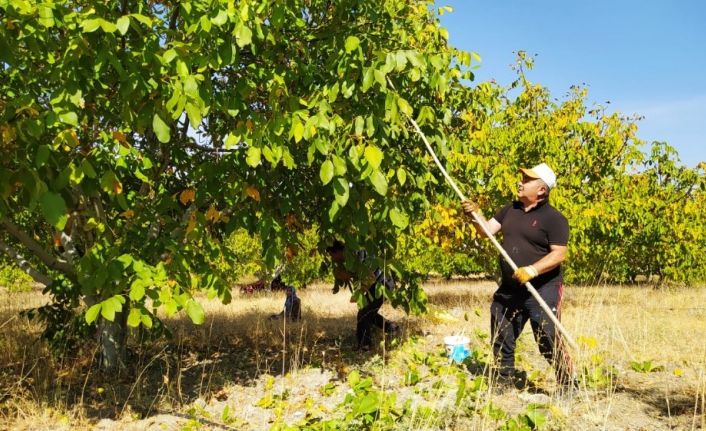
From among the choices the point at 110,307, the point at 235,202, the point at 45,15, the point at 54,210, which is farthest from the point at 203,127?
the point at 54,210

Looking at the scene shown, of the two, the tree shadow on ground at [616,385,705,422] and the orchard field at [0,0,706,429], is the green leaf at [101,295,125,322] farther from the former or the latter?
the tree shadow on ground at [616,385,705,422]

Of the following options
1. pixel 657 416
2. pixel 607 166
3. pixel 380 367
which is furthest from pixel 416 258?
pixel 657 416

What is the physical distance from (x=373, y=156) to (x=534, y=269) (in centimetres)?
169

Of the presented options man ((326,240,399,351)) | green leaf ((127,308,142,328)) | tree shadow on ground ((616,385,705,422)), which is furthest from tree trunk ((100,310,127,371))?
tree shadow on ground ((616,385,705,422))

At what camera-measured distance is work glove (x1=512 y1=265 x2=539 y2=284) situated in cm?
369

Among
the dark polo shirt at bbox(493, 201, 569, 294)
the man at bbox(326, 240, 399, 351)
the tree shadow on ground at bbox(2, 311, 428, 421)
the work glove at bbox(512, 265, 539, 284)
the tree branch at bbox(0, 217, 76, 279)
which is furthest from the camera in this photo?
the man at bbox(326, 240, 399, 351)

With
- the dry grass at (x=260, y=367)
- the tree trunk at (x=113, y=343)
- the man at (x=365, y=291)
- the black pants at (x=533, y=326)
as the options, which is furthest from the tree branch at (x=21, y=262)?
the black pants at (x=533, y=326)

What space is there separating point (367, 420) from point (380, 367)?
7.18ft

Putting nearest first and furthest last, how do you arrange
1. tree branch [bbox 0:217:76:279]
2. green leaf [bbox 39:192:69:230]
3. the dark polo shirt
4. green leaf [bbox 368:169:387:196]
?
green leaf [bbox 39:192:69:230]
green leaf [bbox 368:169:387:196]
the dark polo shirt
tree branch [bbox 0:217:76:279]

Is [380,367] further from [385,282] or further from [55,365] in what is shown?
[55,365]

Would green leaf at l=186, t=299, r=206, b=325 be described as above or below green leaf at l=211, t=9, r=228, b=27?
below

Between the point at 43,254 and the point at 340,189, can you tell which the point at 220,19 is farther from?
the point at 43,254

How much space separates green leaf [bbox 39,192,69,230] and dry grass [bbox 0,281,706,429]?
2.17 metres

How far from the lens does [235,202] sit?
145 inches
